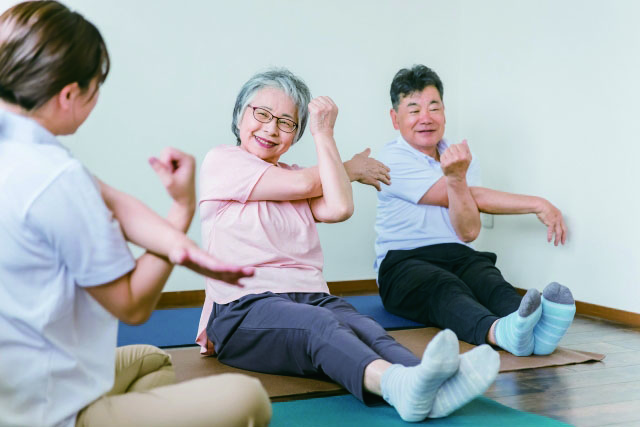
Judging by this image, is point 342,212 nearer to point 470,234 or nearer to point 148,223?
point 470,234

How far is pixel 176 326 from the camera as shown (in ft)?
9.66

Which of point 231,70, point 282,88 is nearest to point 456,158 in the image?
point 282,88

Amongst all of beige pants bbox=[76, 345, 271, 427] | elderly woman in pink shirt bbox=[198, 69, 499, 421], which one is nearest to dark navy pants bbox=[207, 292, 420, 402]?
elderly woman in pink shirt bbox=[198, 69, 499, 421]

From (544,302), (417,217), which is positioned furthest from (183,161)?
(417,217)

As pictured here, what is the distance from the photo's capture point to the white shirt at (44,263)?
104cm

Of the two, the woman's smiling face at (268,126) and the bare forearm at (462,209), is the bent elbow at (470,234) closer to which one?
the bare forearm at (462,209)

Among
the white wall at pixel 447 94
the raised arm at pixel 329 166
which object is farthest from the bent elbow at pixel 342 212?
the white wall at pixel 447 94

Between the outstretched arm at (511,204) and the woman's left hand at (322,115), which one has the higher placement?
the woman's left hand at (322,115)

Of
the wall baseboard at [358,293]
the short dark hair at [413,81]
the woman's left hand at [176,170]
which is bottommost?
the wall baseboard at [358,293]

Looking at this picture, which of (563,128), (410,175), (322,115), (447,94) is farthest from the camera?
(447,94)

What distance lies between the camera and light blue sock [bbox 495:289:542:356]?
216 centimetres

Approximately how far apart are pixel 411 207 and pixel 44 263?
7.49ft

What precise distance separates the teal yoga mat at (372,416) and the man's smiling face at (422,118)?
1600mm

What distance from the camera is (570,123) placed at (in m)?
3.39
